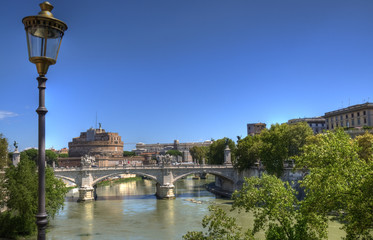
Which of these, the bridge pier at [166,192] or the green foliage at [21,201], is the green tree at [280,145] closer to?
the bridge pier at [166,192]

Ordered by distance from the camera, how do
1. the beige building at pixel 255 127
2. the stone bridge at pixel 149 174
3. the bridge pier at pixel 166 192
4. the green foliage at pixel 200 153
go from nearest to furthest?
1. the stone bridge at pixel 149 174
2. the bridge pier at pixel 166 192
3. the green foliage at pixel 200 153
4. the beige building at pixel 255 127

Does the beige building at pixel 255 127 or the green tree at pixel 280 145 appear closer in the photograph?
the green tree at pixel 280 145

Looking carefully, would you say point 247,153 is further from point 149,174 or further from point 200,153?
point 200,153

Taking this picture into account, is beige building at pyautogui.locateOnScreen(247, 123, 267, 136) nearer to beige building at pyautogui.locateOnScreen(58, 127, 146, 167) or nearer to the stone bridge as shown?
beige building at pyautogui.locateOnScreen(58, 127, 146, 167)

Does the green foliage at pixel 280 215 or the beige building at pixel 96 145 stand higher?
the beige building at pixel 96 145

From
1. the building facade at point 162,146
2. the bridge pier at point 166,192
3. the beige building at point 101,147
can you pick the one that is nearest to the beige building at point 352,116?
the bridge pier at point 166,192

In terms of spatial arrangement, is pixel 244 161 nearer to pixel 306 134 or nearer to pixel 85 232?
pixel 306 134

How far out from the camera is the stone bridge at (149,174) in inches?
1816

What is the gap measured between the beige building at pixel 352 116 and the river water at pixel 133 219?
25.2 meters

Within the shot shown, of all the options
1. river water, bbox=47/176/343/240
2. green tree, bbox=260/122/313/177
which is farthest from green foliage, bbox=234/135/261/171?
river water, bbox=47/176/343/240

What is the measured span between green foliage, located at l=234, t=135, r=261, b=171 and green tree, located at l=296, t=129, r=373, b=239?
3264 centimetres

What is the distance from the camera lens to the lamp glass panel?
14.5 feet

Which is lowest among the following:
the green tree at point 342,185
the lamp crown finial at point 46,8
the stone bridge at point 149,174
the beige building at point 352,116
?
the stone bridge at point 149,174

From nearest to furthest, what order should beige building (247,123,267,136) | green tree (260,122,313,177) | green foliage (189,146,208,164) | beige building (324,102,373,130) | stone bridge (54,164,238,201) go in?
1. green tree (260,122,313,177)
2. stone bridge (54,164,238,201)
3. beige building (324,102,373,130)
4. green foliage (189,146,208,164)
5. beige building (247,123,267,136)
